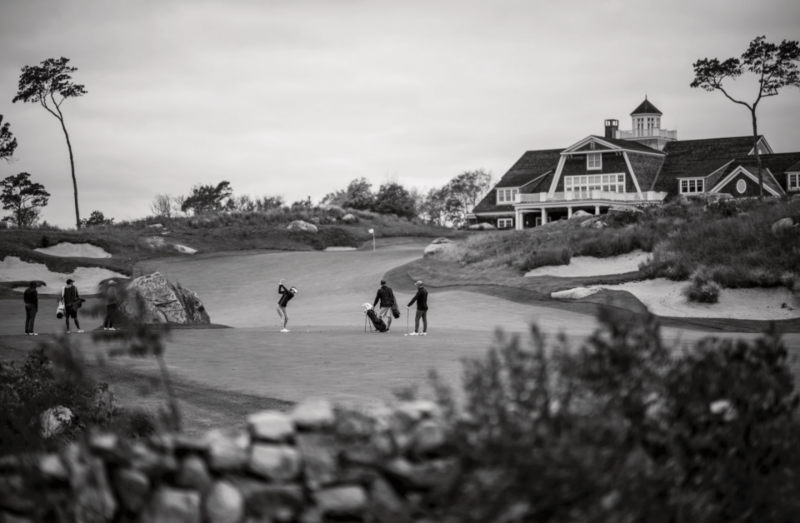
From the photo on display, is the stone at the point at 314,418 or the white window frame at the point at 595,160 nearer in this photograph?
the stone at the point at 314,418

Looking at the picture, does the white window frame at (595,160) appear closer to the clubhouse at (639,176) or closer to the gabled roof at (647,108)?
the clubhouse at (639,176)

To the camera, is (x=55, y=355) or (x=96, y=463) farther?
(x=55, y=355)

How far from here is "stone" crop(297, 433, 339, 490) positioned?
4.93 m

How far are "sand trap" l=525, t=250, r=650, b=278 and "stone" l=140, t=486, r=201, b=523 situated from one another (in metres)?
36.6

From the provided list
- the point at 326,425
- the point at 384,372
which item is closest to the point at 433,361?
the point at 384,372

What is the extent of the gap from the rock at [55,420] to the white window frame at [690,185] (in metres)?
70.0

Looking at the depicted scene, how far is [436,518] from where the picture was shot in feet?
15.7

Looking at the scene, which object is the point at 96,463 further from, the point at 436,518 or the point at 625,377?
the point at 625,377

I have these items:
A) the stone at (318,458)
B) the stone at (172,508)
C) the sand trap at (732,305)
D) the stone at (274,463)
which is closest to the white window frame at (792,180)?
the sand trap at (732,305)

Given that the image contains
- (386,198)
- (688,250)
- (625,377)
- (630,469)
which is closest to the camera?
(630,469)

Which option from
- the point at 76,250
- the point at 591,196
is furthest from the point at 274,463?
the point at 591,196

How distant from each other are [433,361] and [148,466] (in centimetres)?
1454

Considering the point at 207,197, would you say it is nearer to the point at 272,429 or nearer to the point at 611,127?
the point at 611,127

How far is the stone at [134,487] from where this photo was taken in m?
4.95
